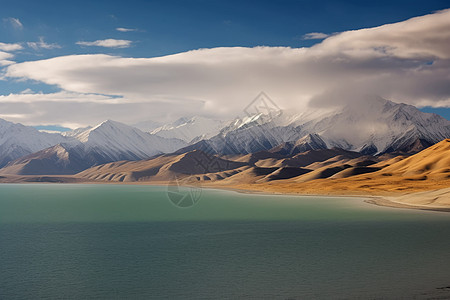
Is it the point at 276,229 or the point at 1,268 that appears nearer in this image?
the point at 1,268

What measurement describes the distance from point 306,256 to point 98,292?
22.5 metres

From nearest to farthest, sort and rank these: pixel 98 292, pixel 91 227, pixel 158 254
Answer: pixel 98 292
pixel 158 254
pixel 91 227

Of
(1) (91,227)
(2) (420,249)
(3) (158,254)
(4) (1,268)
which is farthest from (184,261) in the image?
(1) (91,227)

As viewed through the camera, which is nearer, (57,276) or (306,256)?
(57,276)

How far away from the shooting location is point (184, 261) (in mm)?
45875

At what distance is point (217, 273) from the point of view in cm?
4038

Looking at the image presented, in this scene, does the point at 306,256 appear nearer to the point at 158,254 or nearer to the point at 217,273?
the point at 217,273

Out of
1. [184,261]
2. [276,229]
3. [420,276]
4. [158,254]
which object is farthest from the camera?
[276,229]

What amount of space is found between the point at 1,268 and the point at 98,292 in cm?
1353

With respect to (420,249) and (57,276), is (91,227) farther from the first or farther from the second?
(420,249)

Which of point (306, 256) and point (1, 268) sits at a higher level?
point (1, 268)

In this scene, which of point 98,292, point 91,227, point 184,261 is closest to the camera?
point 98,292

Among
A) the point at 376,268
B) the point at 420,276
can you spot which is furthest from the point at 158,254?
the point at 420,276

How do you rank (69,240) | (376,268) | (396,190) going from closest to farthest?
(376,268) → (69,240) → (396,190)
